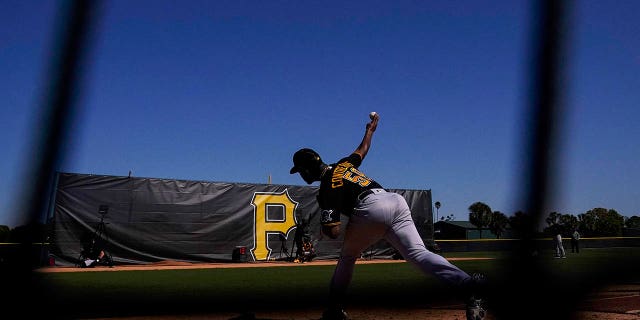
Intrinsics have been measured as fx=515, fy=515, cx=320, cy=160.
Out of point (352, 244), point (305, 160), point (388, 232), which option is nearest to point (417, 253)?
point (388, 232)

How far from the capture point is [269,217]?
18.6m

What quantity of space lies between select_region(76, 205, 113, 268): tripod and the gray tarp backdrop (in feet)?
0.29

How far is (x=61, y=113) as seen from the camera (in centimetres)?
143

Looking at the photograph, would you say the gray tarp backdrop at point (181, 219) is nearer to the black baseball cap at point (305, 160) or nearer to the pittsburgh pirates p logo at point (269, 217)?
the pittsburgh pirates p logo at point (269, 217)

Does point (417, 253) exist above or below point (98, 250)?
above

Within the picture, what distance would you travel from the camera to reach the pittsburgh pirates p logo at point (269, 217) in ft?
59.5

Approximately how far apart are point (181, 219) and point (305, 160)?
13787 millimetres

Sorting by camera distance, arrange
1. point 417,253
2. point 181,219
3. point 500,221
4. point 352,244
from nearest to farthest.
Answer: point 500,221 → point 417,253 → point 352,244 → point 181,219

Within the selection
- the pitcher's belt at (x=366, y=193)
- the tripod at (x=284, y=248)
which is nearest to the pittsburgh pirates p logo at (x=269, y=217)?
the tripod at (x=284, y=248)

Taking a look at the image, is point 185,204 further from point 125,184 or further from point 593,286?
point 593,286

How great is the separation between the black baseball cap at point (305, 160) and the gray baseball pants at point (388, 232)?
488 mm

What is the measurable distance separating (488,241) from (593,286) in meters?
23.8

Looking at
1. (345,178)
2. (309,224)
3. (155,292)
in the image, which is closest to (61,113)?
(345,178)

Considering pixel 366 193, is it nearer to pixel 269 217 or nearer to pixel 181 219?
pixel 181 219
